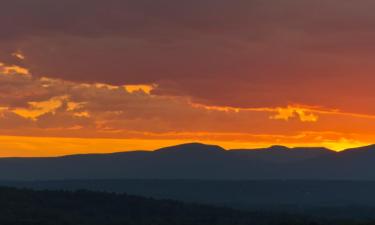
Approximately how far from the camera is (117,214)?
648ft

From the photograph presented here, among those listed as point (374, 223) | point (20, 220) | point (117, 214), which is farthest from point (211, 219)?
point (374, 223)

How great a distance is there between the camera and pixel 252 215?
194625 millimetres

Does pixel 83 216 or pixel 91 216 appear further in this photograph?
pixel 91 216

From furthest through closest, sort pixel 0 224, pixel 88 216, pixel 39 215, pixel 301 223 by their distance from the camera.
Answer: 1. pixel 88 216
2. pixel 39 215
3. pixel 0 224
4. pixel 301 223

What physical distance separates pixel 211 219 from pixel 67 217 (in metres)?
27.1

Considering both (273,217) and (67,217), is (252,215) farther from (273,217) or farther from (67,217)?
(67,217)

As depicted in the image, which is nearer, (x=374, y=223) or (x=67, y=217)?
(x=374, y=223)

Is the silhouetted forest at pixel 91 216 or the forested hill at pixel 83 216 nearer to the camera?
the silhouetted forest at pixel 91 216

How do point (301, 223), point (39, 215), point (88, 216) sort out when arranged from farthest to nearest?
point (88, 216) → point (39, 215) → point (301, 223)

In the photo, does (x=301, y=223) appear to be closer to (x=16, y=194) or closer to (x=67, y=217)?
(x=67, y=217)

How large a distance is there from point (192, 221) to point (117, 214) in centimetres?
2233

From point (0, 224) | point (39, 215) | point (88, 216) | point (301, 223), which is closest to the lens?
point (301, 223)

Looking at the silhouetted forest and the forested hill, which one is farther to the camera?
the forested hill

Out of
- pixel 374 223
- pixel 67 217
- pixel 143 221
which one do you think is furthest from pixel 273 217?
pixel 374 223
